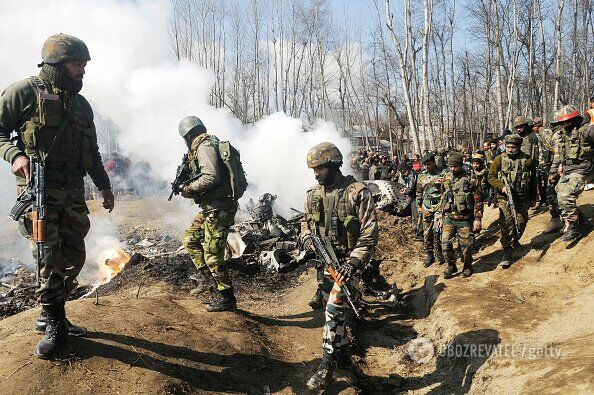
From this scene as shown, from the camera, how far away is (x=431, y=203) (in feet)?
23.5

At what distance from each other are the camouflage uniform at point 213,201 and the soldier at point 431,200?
12.2ft

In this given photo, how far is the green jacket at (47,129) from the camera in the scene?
117 inches

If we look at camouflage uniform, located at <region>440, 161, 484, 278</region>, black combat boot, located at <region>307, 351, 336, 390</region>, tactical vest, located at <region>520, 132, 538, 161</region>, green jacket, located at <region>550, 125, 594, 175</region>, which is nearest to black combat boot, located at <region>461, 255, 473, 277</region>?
camouflage uniform, located at <region>440, 161, 484, 278</region>

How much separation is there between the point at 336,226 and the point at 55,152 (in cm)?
235

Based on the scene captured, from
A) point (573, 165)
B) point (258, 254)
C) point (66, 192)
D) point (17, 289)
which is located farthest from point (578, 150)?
point (17, 289)

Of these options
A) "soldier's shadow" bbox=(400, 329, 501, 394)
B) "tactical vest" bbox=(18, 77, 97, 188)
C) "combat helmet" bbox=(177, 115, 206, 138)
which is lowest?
"soldier's shadow" bbox=(400, 329, 501, 394)

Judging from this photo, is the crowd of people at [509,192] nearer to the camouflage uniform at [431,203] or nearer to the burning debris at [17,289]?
the camouflage uniform at [431,203]

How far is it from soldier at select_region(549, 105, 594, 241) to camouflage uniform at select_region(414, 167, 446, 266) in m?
1.72

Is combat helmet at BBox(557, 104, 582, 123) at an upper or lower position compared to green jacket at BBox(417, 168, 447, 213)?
upper

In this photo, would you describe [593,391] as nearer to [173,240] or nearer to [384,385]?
[384,385]

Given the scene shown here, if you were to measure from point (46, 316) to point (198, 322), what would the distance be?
1690 millimetres

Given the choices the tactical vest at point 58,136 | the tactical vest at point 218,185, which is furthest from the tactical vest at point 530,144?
the tactical vest at point 58,136

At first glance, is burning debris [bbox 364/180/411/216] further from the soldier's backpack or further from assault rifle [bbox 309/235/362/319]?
assault rifle [bbox 309/235/362/319]

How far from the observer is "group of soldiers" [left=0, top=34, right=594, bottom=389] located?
3.02m
